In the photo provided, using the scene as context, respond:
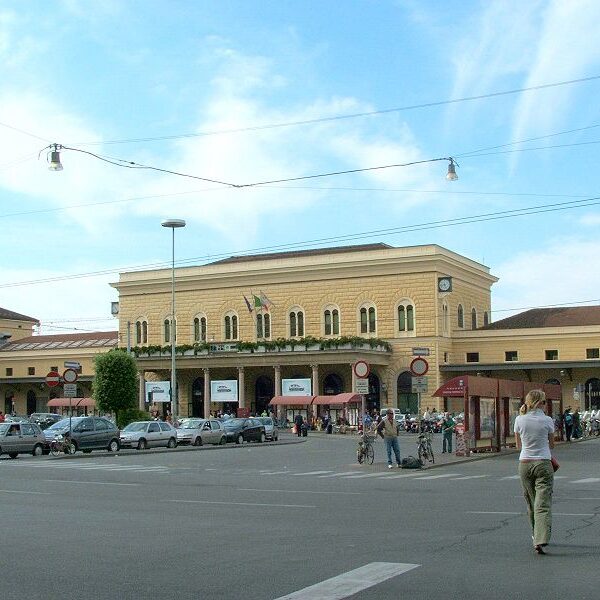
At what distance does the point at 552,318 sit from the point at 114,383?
114ft

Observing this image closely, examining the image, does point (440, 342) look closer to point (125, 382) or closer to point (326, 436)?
point (326, 436)

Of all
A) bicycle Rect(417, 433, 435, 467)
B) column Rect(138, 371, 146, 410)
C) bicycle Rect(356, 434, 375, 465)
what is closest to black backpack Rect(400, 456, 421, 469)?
bicycle Rect(417, 433, 435, 467)

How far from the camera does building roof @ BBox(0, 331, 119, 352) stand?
9756cm

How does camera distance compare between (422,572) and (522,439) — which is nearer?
(422,572)

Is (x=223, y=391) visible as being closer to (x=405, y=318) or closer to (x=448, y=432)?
(x=405, y=318)

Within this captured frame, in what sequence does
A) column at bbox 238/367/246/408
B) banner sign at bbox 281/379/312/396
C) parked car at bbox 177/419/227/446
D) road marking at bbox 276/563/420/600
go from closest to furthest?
road marking at bbox 276/563/420/600
parked car at bbox 177/419/227/446
banner sign at bbox 281/379/312/396
column at bbox 238/367/246/408

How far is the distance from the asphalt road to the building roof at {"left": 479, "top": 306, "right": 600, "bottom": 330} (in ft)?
176

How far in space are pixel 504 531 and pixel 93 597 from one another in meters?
6.51

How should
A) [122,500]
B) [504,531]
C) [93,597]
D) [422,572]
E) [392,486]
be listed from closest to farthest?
1. [93,597]
2. [422,572]
3. [504,531]
4. [122,500]
5. [392,486]

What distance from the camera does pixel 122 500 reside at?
1939 cm

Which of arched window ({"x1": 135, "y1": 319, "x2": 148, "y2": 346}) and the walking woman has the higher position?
arched window ({"x1": 135, "y1": 319, "x2": 148, "y2": 346})

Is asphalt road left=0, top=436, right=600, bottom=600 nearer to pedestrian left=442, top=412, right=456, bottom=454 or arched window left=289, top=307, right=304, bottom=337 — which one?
pedestrian left=442, top=412, right=456, bottom=454

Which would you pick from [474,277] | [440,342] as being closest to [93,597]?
[440,342]

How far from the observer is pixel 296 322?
85125mm
